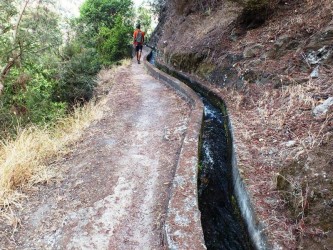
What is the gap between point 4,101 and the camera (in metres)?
9.59

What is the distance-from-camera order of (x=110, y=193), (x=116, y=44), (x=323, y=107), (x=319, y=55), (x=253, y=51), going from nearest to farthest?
(x=110, y=193) → (x=323, y=107) → (x=319, y=55) → (x=253, y=51) → (x=116, y=44)

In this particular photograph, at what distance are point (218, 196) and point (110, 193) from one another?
1.68 meters

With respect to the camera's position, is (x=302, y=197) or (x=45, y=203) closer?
(x=302, y=197)

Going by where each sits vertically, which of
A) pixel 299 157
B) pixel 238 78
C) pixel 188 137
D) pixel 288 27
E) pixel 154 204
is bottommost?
pixel 154 204

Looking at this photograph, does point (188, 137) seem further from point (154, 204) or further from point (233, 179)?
point (154, 204)

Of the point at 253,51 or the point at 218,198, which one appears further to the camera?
the point at 253,51

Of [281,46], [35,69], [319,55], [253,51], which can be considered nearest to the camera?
[319,55]

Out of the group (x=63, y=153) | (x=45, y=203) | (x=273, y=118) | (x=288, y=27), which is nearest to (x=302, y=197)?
(x=273, y=118)

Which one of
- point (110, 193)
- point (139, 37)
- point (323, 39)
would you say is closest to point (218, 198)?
Answer: point (110, 193)

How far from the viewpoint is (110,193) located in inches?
174

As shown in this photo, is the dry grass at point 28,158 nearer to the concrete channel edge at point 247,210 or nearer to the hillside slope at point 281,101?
the concrete channel edge at point 247,210

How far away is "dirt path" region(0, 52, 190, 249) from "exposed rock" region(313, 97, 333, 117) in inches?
97.6

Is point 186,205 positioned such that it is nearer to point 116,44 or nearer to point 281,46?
point 281,46

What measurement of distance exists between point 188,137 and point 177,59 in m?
7.47
